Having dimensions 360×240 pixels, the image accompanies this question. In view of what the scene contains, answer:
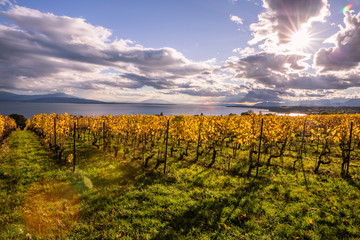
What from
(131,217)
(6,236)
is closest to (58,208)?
(6,236)

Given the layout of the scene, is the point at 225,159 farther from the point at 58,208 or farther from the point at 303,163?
the point at 58,208

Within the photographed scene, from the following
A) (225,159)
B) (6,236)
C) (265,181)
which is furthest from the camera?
(225,159)

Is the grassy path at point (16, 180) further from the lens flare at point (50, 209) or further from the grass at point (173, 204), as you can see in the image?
the lens flare at point (50, 209)

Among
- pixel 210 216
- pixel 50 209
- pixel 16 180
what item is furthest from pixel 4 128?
pixel 210 216

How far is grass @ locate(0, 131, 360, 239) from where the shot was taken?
473 centimetres

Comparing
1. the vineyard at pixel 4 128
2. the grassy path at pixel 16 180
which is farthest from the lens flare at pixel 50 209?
the vineyard at pixel 4 128

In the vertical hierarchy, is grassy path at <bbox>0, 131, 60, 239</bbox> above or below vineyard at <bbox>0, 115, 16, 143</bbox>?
below

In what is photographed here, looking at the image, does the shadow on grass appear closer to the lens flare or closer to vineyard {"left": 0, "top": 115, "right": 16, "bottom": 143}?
the lens flare

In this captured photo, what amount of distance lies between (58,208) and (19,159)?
26.2ft

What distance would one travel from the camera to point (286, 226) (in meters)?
4.97

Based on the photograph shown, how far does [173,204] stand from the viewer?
5969mm

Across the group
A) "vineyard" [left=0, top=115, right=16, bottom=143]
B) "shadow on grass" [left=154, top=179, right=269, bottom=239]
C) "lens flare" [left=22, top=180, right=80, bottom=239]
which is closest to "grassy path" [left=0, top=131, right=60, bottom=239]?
"lens flare" [left=22, top=180, right=80, bottom=239]

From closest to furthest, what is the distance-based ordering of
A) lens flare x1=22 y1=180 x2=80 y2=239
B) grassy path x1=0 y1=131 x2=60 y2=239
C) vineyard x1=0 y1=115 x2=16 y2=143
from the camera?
lens flare x1=22 y1=180 x2=80 y2=239 → grassy path x1=0 y1=131 x2=60 y2=239 → vineyard x1=0 y1=115 x2=16 y2=143

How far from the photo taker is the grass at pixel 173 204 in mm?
4730
